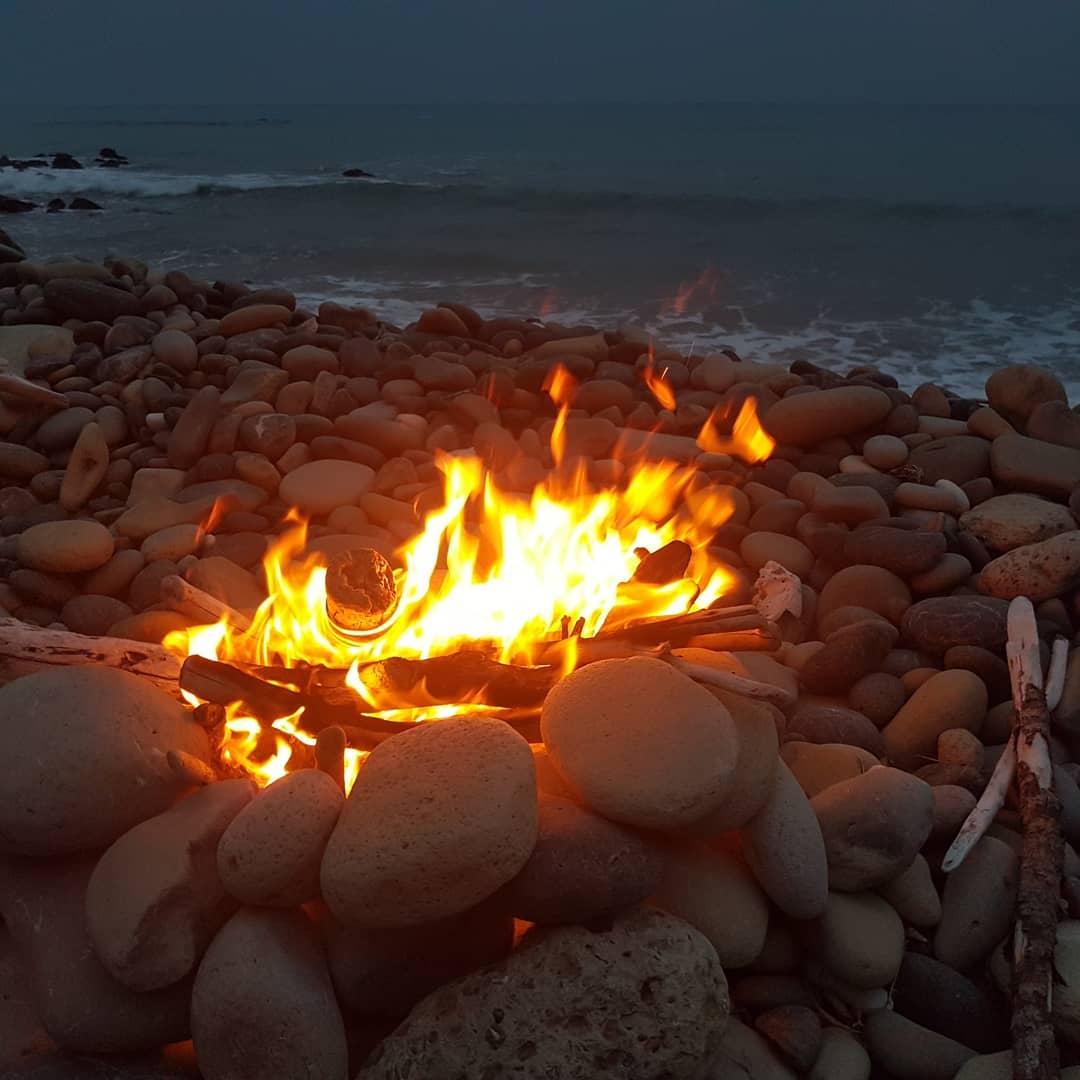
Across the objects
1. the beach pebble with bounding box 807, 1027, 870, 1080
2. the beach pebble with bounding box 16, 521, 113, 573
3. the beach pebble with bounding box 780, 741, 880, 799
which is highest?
the beach pebble with bounding box 16, 521, 113, 573

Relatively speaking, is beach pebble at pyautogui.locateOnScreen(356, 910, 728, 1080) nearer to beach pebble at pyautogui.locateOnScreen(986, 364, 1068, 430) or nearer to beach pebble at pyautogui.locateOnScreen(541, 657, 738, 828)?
beach pebble at pyautogui.locateOnScreen(541, 657, 738, 828)

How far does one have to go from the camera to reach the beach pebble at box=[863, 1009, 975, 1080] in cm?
224

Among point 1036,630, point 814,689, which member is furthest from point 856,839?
point 1036,630

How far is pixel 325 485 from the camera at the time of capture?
4789 mm

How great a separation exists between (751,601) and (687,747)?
2.07 metres

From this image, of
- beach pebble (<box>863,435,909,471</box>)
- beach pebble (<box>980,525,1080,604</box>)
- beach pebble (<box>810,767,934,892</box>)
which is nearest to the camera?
beach pebble (<box>810,767,934,892</box>)

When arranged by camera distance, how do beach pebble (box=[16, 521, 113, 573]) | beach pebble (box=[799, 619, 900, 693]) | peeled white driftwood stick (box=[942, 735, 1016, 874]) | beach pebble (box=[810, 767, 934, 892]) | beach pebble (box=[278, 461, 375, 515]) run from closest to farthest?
beach pebble (box=[810, 767, 934, 892])
peeled white driftwood stick (box=[942, 735, 1016, 874])
beach pebble (box=[799, 619, 900, 693])
beach pebble (box=[16, 521, 113, 573])
beach pebble (box=[278, 461, 375, 515])

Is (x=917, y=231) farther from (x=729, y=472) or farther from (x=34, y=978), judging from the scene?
(x=34, y=978)

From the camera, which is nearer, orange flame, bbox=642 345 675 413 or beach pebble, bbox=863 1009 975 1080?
beach pebble, bbox=863 1009 975 1080

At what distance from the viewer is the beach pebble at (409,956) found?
2096 mm

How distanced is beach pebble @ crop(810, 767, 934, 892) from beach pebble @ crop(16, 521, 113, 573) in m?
3.35

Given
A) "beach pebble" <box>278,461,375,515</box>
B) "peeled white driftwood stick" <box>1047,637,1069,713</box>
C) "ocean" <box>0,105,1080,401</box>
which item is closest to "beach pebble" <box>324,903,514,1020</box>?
"peeled white driftwood stick" <box>1047,637,1069,713</box>

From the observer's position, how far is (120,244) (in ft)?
61.3

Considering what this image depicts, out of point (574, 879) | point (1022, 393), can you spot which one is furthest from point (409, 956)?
point (1022, 393)
